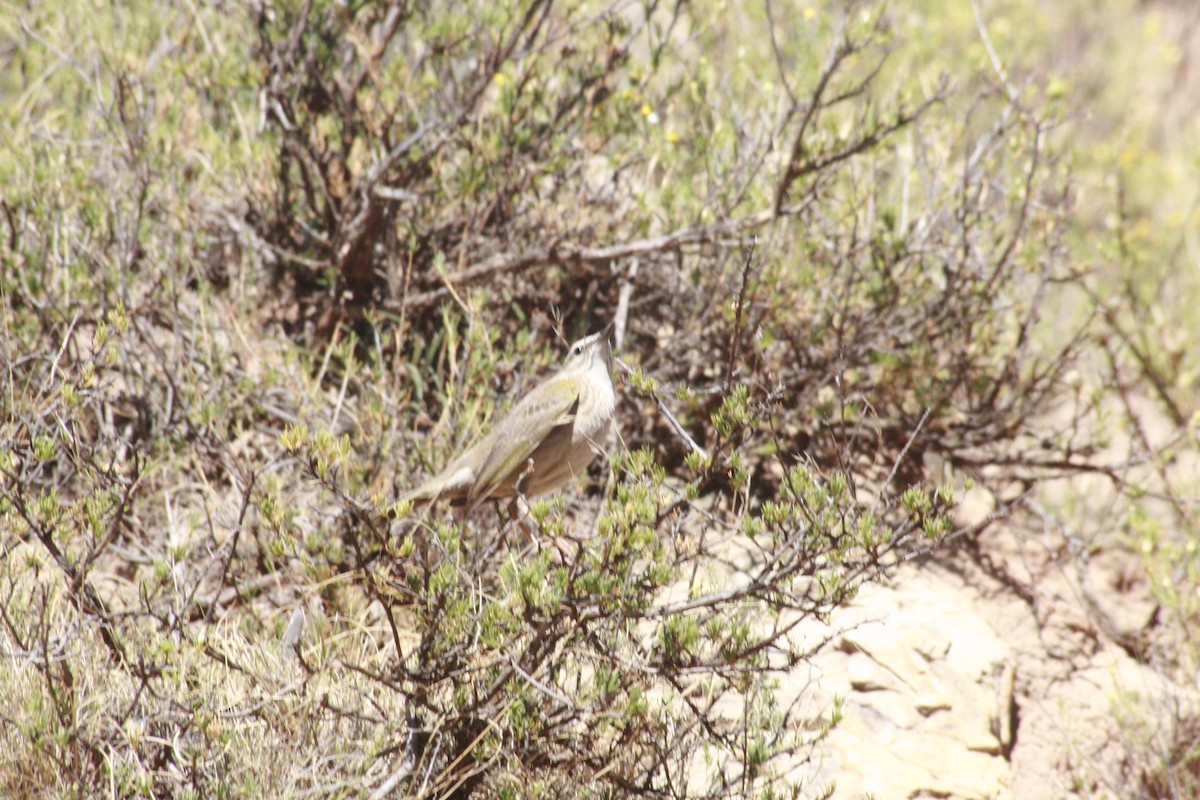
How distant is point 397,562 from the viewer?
3387 millimetres

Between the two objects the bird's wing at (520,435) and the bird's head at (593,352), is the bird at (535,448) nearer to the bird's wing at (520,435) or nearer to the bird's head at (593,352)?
the bird's wing at (520,435)

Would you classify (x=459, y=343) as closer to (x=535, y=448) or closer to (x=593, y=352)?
(x=593, y=352)

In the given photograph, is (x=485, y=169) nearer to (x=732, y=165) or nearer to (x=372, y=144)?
(x=372, y=144)

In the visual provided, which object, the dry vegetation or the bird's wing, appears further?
the bird's wing

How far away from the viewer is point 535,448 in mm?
4227

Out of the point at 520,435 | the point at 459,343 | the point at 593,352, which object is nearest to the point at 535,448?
the point at 520,435

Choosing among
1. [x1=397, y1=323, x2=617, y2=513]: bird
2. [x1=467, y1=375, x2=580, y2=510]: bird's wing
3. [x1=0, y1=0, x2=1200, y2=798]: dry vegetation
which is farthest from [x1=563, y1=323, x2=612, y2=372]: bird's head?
[x1=0, y1=0, x2=1200, y2=798]: dry vegetation

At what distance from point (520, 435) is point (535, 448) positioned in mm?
77

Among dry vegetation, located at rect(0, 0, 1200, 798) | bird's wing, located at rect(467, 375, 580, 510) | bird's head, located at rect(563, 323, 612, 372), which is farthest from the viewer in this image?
bird's head, located at rect(563, 323, 612, 372)

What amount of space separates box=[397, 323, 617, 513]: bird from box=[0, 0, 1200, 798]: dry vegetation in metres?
0.22

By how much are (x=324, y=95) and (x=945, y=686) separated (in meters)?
4.17

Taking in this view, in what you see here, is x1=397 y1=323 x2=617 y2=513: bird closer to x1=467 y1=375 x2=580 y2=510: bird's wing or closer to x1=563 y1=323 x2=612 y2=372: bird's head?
x1=467 y1=375 x2=580 y2=510: bird's wing

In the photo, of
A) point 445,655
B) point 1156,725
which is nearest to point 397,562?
point 445,655

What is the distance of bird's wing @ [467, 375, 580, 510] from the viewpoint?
421 centimetres
